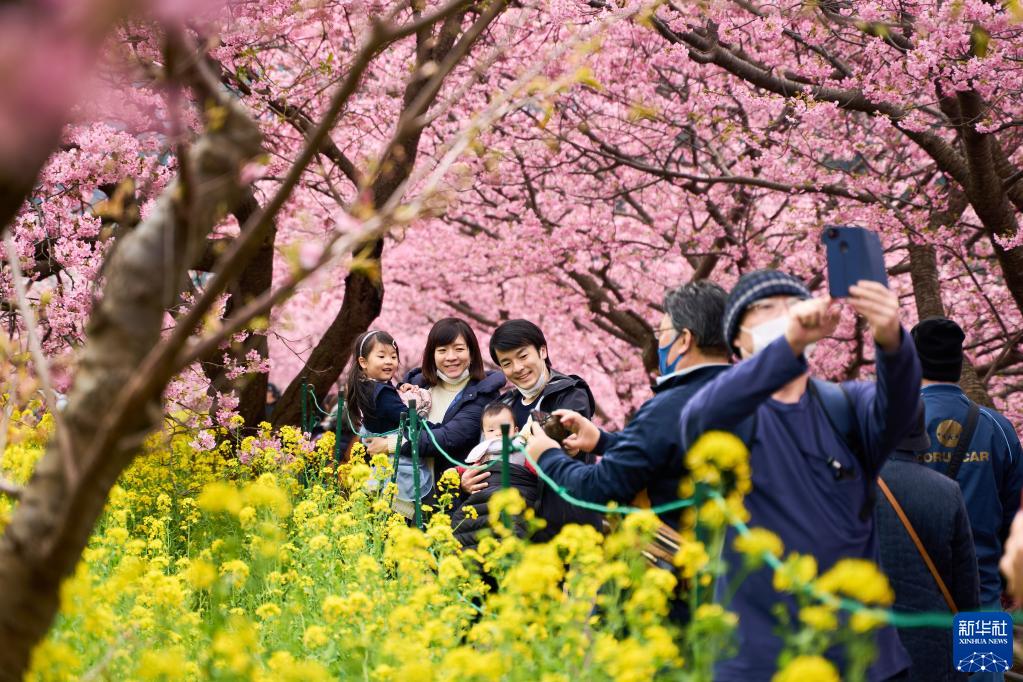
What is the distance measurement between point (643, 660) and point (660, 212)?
36.5 ft

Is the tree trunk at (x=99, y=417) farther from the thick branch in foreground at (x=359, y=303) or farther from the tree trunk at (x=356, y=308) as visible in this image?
the tree trunk at (x=356, y=308)

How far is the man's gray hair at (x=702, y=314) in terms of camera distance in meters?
3.23

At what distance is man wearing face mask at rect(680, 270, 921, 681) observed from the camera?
8.61 feet

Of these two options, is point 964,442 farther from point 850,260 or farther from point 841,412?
point 850,260

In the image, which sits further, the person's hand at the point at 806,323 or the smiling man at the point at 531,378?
the smiling man at the point at 531,378

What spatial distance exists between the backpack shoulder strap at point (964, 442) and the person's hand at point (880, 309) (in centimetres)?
197

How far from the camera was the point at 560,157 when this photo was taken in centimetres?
1187

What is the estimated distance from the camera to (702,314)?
10.7ft

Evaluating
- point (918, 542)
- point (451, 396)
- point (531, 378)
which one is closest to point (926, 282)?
point (451, 396)

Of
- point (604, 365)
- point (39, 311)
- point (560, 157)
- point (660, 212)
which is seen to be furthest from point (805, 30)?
point (604, 365)

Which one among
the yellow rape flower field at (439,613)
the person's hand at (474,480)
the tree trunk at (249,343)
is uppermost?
the tree trunk at (249,343)

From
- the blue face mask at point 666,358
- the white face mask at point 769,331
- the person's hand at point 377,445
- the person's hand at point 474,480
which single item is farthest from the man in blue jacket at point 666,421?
the person's hand at point 377,445

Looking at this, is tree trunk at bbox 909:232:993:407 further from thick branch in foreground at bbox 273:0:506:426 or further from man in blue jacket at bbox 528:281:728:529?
man in blue jacket at bbox 528:281:728:529

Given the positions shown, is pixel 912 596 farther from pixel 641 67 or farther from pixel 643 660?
pixel 641 67
